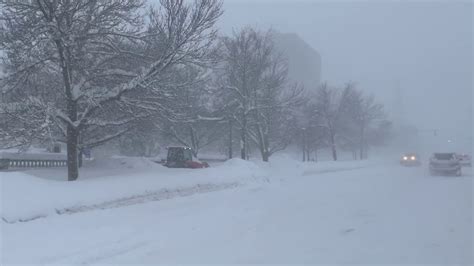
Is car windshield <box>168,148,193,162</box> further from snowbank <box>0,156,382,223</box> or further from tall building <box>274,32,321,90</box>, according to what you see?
tall building <box>274,32,321,90</box>

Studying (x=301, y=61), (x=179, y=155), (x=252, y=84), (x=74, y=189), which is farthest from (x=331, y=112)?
(x=301, y=61)

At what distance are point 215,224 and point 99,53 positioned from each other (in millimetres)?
8268

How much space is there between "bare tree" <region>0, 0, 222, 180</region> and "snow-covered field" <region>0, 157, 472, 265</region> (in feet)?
8.69

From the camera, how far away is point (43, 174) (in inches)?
760

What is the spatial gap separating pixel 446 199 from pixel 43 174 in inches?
594

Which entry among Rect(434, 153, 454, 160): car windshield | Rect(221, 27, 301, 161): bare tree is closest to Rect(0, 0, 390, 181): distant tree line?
Rect(221, 27, 301, 161): bare tree

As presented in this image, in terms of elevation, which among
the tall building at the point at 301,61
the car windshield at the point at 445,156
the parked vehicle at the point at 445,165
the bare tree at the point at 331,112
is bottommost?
the parked vehicle at the point at 445,165

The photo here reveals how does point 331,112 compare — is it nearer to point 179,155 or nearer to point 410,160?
point 410,160

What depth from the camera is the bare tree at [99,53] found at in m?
14.7

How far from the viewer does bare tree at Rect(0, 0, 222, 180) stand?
14.7m

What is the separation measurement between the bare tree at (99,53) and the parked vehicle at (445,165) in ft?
63.2

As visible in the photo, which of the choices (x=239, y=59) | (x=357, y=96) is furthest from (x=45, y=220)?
(x=357, y=96)

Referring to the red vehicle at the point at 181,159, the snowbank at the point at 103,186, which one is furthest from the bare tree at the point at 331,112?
the snowbank at the point at 103,186

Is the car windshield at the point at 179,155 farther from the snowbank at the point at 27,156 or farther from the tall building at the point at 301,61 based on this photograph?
the tall building at the point at 301,61
